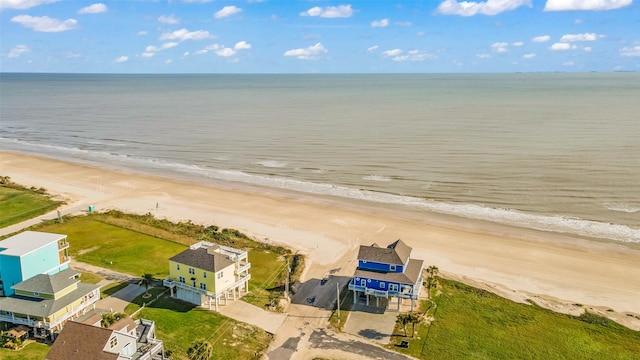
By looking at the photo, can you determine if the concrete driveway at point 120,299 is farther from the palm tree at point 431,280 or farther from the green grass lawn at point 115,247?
the palm tree at point 431,280

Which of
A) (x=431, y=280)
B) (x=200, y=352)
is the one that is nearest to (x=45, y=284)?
(x=200, y=352)

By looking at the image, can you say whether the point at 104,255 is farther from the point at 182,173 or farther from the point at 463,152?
the point at 463,152

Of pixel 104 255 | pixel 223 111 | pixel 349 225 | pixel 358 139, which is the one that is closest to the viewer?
pixel 104 255

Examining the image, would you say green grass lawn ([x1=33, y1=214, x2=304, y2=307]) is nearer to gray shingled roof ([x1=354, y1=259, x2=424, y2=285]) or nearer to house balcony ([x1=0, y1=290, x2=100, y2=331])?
house balcony ([x1=0, y1=290, x2=100, y2=331])

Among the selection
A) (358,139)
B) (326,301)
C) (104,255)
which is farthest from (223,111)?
(326,301)

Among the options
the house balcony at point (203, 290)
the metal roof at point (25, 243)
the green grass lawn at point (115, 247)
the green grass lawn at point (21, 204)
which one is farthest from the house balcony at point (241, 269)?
the green grass lawn at point (21, 204)

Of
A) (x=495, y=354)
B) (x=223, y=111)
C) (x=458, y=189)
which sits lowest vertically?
(x=495, y=354)
